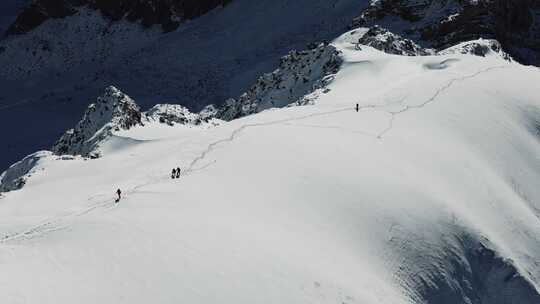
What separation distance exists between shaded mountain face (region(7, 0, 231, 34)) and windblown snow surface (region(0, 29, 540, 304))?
26927 mm

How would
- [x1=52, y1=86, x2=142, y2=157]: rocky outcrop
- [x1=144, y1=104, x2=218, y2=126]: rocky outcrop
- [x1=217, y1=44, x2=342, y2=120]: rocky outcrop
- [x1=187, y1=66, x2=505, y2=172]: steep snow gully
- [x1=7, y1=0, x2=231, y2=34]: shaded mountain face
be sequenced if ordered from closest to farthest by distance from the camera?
[x1=187, y1=66, x2=505, y2=172]: steep snow gully
[x1=52, y1=86, x2=142, y2=157]: rocky outcrop
[x1=144, y1=104, x2=218, y2=126]: rocky outcrop
[x1=217, y1=44, x2=342, y2=120]: rocky outcrop
[x1=7, y1=0, x2=231, y2=34]: shaded mountain face

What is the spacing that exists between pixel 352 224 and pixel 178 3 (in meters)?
39.1

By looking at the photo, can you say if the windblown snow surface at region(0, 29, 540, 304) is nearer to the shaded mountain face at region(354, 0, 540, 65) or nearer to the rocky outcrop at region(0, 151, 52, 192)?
the rocky outcrop at region(0, 151, 52, 192)

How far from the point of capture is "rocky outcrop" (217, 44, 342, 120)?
30969mm

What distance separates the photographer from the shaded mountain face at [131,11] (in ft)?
169

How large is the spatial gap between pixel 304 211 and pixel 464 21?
3018 cm

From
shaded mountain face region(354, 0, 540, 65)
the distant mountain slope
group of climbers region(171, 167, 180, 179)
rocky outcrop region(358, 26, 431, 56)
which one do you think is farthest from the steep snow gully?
the distant mountain slope

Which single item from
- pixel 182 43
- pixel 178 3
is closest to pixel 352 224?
pixel 182 43

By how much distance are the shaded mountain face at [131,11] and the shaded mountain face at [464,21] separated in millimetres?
13605

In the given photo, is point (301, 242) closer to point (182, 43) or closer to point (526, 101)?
point (526, 101)

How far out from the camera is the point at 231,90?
42375mm

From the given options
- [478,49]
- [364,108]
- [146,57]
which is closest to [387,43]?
[478,49]

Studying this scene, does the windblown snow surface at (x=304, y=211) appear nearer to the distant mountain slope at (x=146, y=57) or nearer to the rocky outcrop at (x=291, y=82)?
the rocky outcrop at (x=291, y=82)

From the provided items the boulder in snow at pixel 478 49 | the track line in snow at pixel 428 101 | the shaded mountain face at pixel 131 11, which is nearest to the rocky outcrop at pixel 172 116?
the track line in snow at pixel 428 101
